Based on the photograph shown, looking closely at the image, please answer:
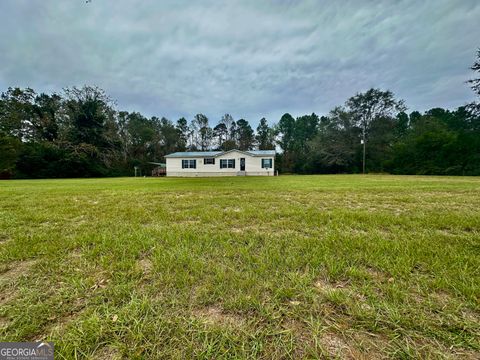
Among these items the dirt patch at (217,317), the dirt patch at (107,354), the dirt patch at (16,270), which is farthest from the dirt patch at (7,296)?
the dirt patch at (217,317)

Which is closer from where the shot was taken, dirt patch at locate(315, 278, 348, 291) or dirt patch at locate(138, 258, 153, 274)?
dirt patch at locate(315, 278, 348, 291)

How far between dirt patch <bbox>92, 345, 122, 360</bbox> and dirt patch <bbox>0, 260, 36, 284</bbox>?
1322mm

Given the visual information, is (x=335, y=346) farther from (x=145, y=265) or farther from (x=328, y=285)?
(x=145, y=265)

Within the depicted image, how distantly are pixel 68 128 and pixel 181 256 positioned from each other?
35.0 meters

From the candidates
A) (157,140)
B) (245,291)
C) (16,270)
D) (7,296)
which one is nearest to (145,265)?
(7,296)

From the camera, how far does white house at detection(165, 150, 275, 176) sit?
24219mm

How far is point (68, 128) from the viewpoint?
1062 inches

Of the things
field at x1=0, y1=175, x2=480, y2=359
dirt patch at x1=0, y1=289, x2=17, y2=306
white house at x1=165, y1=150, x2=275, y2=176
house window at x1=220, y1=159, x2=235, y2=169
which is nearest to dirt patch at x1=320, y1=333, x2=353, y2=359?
field at x1=0, y1=175, x2=480, y2=359

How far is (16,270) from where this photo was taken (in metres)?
1.74

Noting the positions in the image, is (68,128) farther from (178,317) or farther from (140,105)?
(178,317)

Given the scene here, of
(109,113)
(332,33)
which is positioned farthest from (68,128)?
(332,33)

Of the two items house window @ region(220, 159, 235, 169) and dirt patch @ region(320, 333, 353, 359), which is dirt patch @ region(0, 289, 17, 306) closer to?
dirt patch @ region(320, 333, 353, 359)

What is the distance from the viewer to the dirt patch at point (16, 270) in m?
1.61

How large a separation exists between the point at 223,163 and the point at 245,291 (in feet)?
78.6
